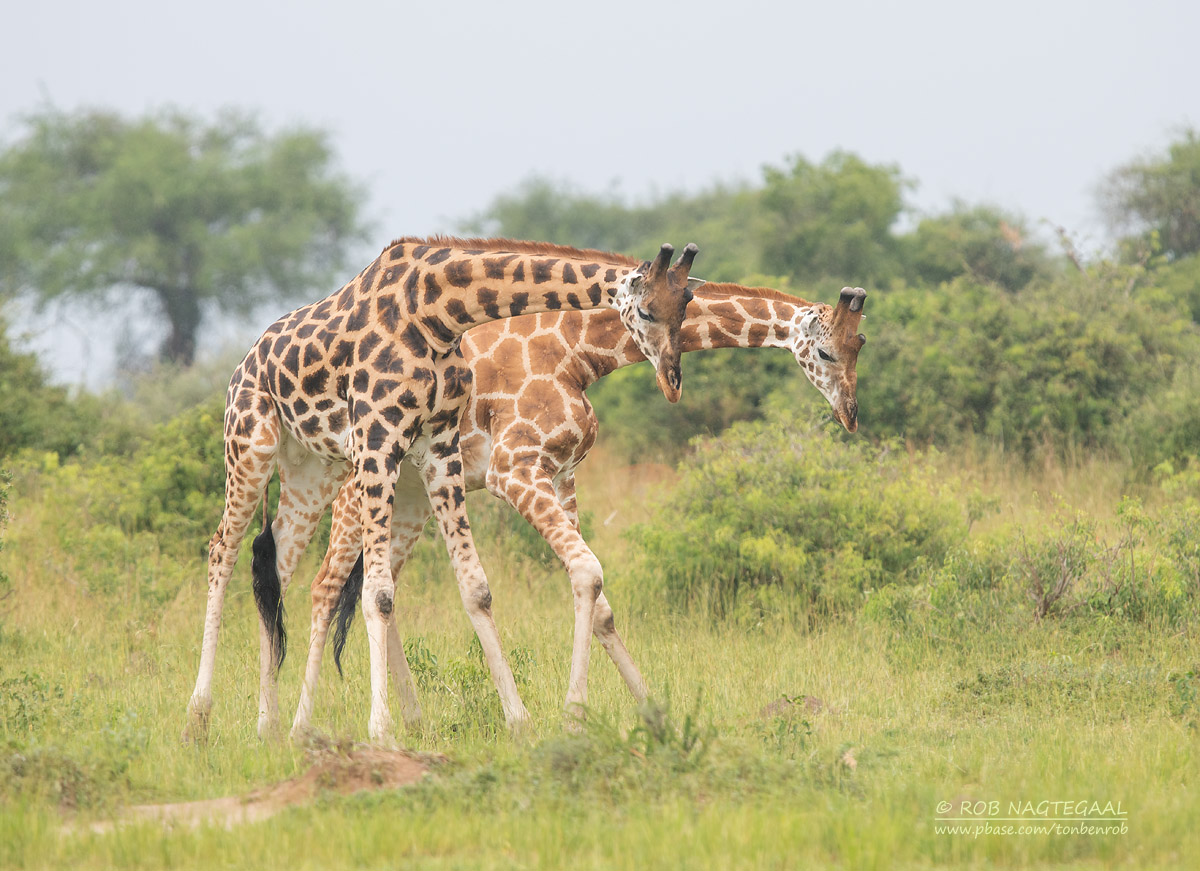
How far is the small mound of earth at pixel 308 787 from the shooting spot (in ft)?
14.9

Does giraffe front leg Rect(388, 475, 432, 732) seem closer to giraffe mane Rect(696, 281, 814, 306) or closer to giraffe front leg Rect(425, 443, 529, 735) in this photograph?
giraffe front leg Rect(425, 443, 529, 735)

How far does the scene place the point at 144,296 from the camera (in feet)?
95.1

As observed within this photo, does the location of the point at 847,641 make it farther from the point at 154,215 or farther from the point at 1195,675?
the point at 154,215

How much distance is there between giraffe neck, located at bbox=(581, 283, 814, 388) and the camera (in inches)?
259

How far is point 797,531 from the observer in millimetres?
9047

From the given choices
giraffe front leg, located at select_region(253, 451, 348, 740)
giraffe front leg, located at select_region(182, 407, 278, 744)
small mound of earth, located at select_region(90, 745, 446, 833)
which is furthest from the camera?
giraffe front leg, located at select_region(253, 451, 348, 740)

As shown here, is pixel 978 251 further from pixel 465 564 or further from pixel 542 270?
pixel 465 564

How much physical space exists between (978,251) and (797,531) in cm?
1278

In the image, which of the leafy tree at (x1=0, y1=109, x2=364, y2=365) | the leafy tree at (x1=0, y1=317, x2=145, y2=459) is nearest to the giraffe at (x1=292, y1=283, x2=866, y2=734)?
the leafy tree at (x1=0, y1=317, x2=145, y2=459)

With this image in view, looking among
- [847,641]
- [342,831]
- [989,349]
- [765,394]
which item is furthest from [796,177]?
[342,831]

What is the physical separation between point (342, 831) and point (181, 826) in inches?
23.6

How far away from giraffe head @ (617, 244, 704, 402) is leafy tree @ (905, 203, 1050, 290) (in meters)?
15.2

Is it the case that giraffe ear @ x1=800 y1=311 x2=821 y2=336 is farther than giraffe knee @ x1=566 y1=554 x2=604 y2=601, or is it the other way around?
giraffe ear @ x1=800 y1=311 x2=821 y2=336

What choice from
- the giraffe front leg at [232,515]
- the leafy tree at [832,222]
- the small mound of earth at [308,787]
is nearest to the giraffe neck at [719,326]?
the giraffe front leg at [232,515]
